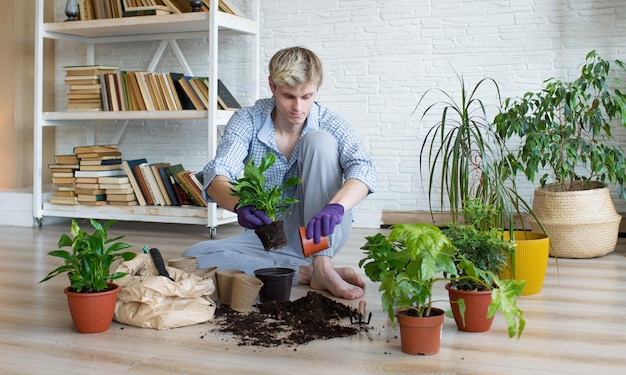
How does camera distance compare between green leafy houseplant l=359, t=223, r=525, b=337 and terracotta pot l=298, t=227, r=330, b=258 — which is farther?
terracotta pot l=298, t=227, r=330, b=258

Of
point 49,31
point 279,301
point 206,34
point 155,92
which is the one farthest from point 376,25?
point 279,301

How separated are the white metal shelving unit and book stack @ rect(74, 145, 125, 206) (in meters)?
0.06

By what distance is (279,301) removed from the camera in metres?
2.35

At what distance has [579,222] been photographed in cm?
342

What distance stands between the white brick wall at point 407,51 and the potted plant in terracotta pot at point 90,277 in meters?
2.33

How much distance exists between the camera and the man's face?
244 centimetres

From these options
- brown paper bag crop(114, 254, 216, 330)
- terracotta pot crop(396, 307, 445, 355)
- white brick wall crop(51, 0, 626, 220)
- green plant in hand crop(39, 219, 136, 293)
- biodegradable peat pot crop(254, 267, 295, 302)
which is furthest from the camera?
white brick wall crop(51, 0, 626, 220)

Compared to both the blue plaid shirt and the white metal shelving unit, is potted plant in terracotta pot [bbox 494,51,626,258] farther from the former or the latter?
the white metal shelving unit

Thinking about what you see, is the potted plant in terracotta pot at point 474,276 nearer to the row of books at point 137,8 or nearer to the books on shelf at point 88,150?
the row of books at point 137,8

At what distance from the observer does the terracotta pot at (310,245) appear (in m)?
2.30

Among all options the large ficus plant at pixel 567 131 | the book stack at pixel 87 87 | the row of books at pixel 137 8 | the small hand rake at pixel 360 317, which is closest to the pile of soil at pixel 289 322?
the small hand rake at pixel 360 317

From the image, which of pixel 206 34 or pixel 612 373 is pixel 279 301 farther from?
pixel 206 34

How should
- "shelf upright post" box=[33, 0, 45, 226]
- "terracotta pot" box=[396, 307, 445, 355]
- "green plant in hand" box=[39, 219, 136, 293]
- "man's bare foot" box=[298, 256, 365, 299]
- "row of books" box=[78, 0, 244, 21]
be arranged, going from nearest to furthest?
"terracotta pot" box=[396, 307, 445, 355] → "green plant in hand" box=[39, 219, 136, 293] → "man's bare foot" box=[298, 256, 365, 299] → "row of books" box=[78, 0, 244, 21] → "shelf upright post" box=[33, 0, 45, 226]

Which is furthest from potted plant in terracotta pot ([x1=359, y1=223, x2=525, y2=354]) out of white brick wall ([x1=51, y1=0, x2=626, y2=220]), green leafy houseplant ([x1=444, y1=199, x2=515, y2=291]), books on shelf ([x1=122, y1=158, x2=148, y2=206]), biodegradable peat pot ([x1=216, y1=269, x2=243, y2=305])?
books on shelf ([x1=122, y1=158, x2=148, y2=206])
